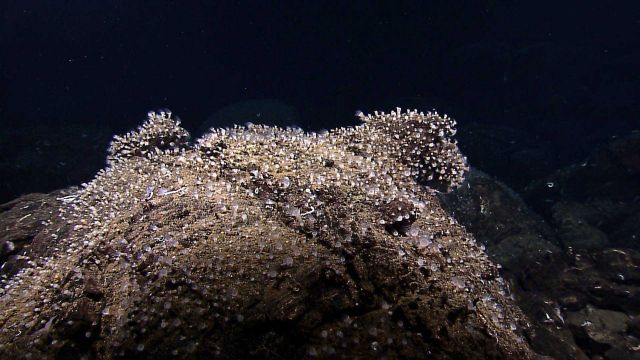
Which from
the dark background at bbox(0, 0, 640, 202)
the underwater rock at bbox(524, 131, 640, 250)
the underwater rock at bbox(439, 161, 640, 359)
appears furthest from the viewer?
the dark background at bbox(0, 0, 640, 202)

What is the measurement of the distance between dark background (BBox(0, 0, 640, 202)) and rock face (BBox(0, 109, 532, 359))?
1478 cm

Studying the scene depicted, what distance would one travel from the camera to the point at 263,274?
209 centimetres

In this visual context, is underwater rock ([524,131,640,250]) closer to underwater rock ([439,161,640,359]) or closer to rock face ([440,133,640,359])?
rock face ([440,133,640,359])

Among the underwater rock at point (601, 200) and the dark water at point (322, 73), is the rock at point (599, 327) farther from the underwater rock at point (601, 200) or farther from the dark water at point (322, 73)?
the dark water at point (322, 73)

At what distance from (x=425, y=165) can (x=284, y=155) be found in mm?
1721

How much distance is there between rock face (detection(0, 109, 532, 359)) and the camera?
1953mm

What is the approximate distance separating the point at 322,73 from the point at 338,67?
1.17m

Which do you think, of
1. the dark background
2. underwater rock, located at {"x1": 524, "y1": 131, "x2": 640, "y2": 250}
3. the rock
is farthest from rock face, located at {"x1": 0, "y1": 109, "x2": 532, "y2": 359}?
the dark background

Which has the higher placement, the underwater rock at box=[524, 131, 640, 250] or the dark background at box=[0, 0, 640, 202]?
the dark background at box=[0, 0, 640, 202]

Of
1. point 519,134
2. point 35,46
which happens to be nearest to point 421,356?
point 519,134

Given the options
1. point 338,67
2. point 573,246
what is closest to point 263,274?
point 573,246

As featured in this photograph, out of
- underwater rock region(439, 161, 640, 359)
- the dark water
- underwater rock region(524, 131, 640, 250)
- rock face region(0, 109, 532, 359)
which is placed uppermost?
the dark water

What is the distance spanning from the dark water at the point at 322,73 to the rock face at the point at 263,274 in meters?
12.6

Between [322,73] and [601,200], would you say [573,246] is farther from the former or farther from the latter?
[322,73]
